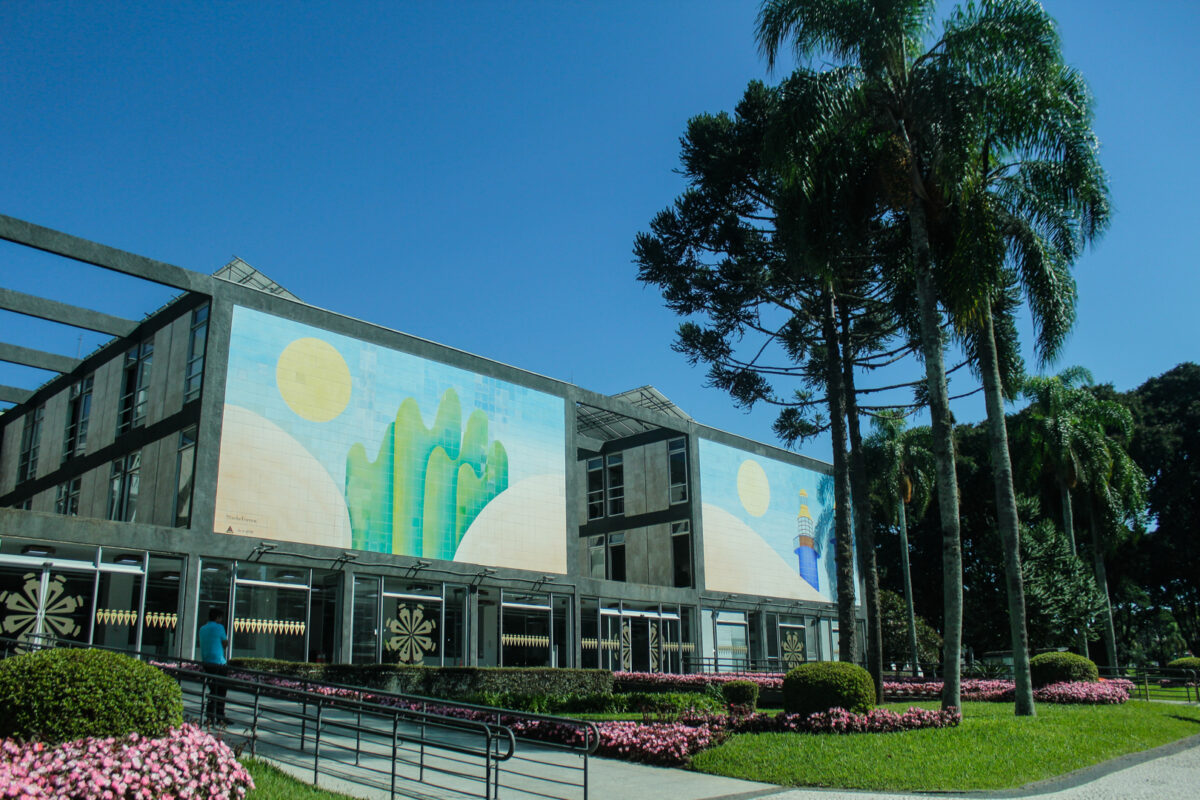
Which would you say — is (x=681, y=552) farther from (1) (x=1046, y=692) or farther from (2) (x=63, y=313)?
(2) (x=63, y=313)

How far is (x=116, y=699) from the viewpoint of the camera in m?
7.32

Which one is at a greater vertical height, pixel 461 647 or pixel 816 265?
pixel 816 265

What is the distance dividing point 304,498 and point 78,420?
11.0 meters

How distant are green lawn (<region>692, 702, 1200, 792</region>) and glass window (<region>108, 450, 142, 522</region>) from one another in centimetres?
1836

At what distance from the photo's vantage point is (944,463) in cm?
1605

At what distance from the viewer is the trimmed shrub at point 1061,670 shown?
72.5 feet

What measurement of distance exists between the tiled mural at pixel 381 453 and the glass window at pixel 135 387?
4.22 meters

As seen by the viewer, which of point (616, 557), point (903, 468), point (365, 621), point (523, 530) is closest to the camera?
point (365, 621)

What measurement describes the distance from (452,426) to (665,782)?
56.8 ft

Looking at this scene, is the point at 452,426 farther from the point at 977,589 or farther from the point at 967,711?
the point at 977,589

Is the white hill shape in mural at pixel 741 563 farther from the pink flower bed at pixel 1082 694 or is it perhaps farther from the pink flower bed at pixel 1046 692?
the pink flower bed at pixel 1082 694

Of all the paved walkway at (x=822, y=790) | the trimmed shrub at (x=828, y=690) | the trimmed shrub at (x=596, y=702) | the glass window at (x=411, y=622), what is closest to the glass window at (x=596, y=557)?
the glass window at (x=411, y=622)

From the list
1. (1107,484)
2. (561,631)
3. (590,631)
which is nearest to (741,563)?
(590,631)

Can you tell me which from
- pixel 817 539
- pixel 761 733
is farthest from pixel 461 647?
pixel 817 539
